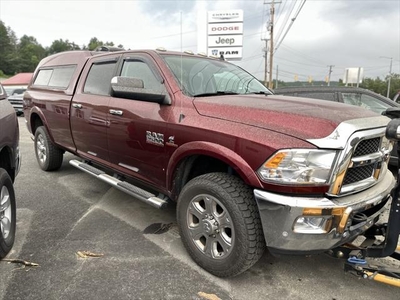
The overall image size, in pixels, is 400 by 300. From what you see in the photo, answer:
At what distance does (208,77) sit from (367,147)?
177 centimetres

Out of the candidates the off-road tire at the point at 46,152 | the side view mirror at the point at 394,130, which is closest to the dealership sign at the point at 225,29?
the off-road tire at the point at 46,152

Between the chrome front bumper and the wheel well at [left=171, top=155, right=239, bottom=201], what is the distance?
715 millimetres

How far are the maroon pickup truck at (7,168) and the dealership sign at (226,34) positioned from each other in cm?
1718

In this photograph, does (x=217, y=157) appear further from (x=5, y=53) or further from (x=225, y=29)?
(x=5, y=53)

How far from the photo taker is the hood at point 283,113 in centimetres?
227

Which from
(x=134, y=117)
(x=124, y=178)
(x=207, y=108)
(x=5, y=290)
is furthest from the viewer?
(x=124, y=178)

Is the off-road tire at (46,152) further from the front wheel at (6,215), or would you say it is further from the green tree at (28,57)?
the green tree at (28,57)

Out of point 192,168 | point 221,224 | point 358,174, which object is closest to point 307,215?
point 358,174

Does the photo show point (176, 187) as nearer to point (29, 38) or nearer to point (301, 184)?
point (301, 184)

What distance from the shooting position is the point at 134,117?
3.38 metres

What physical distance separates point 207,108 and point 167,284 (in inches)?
59.0

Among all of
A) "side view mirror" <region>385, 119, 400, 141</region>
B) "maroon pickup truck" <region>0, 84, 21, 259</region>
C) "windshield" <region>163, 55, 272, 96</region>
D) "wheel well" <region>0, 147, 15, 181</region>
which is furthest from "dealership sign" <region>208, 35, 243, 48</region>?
"side view mirror" <region>385, 119, 400, 141</region>

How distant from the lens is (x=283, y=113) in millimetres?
2453

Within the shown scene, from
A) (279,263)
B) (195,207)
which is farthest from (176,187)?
(279,263)
